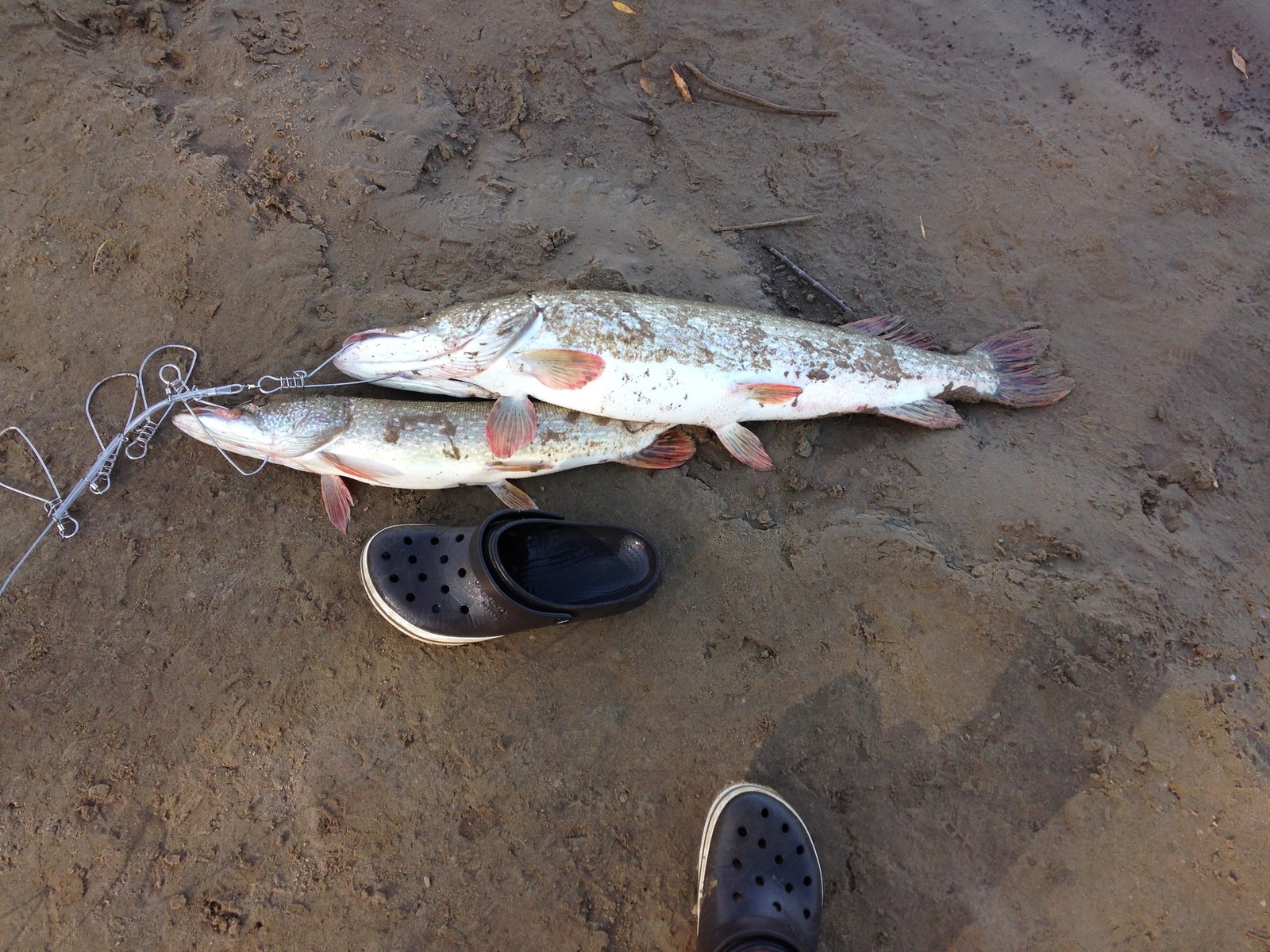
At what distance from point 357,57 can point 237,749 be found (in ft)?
14.7

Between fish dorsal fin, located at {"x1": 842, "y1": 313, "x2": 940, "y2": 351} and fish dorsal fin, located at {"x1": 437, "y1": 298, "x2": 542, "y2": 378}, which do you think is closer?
fish dorsal fin, located at {"x1": 437, "y1": 298, "x2": 542, "y2": 378}

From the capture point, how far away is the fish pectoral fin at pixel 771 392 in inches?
147

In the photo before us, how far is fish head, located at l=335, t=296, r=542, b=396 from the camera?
3.49m

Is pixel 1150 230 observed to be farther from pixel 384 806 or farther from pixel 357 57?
pixel 384 806

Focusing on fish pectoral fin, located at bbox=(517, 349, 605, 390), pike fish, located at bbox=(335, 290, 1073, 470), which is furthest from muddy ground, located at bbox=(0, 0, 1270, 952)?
fish pectoral fin, located at bbox=(517, 349, 605, 390)

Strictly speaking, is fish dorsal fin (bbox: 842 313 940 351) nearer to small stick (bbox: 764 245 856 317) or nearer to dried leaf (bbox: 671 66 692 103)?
small stick (bbox: 764 245 856 317)

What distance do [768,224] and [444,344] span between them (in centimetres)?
260

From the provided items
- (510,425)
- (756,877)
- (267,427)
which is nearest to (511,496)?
(510,425)

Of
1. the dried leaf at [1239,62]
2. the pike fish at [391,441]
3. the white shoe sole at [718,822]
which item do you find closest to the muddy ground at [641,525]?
the white shoe sole at [718,822]

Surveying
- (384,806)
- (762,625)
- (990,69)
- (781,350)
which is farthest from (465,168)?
(990,69)

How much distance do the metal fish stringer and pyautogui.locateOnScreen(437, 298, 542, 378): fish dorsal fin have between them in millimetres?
593

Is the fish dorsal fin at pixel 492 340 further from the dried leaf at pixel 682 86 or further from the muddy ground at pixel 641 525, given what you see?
the dried leaf at pixel 682 86

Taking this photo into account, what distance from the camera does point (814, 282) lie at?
447cm

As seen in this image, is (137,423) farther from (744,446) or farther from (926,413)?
(926,413)
